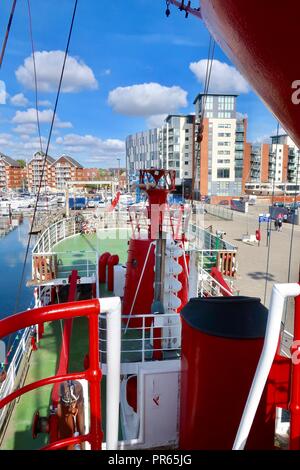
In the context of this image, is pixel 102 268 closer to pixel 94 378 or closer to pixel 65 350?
pixel 65 350

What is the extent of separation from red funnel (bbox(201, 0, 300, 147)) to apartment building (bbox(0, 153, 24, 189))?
113262 mm

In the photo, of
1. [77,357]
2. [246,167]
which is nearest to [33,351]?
[77,357]

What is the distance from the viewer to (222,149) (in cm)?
6750

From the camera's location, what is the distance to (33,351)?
26.7 ft

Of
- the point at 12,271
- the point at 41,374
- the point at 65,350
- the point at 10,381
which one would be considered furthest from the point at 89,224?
the point at 12,271

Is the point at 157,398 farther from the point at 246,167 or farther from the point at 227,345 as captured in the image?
the point at 246,167

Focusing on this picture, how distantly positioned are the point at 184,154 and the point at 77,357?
55.7m

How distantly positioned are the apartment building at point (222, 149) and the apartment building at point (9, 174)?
6753 centimetres

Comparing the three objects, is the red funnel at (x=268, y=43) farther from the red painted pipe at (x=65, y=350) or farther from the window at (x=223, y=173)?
the window at (x=223, y=173)

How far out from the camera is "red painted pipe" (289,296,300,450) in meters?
1.71

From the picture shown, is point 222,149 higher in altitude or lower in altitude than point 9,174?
higher

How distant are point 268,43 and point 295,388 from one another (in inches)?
72.3

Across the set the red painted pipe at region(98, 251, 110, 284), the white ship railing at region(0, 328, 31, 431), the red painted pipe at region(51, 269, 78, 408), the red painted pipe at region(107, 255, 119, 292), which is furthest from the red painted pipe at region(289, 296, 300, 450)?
the red painted pipe at region(98, 251, 110, 284)

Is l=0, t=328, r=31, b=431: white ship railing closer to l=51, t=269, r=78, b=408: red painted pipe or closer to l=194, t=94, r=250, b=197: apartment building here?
l=51, t=269, r=78, b=408: red painted pipe
